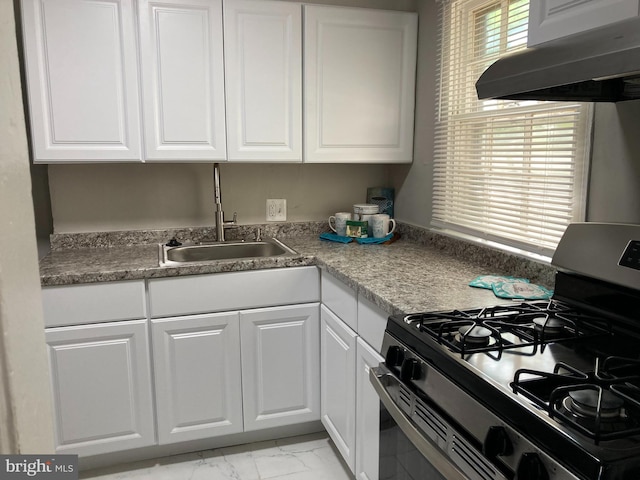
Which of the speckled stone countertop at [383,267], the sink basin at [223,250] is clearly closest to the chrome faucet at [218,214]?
the sink basin at [223,250]

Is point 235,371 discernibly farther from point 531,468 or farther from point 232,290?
point 531,468

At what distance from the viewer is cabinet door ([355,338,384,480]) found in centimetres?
169

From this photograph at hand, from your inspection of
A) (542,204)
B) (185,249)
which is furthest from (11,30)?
(185,249)

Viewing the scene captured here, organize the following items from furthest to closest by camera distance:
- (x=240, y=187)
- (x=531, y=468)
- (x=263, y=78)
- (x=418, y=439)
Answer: (x=240, y=187)
(x=263, y=78)
(x=418, y=439)
(x=531, y=468)

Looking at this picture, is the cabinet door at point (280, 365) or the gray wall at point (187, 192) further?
the gray wall at point (187, 192)

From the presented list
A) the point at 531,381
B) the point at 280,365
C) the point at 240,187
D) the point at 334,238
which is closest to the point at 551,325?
the point at 531,381

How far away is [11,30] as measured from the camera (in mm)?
386

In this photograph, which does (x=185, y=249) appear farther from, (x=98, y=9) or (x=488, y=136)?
(x=488, y=136)

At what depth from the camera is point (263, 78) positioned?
91.4 inches

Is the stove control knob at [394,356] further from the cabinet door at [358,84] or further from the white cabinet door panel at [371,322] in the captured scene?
the cabinet door at [358,84]

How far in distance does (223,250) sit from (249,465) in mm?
1019

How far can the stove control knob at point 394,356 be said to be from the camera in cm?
127

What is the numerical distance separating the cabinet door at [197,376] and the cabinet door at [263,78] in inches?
31.5

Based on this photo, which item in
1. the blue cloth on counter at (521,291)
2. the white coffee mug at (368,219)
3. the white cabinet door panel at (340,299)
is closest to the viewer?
the blue cloth on counter at (521,291)
